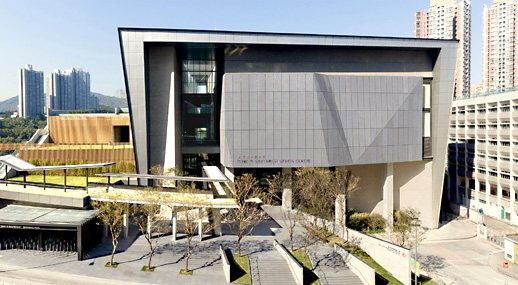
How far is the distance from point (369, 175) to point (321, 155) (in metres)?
13.1

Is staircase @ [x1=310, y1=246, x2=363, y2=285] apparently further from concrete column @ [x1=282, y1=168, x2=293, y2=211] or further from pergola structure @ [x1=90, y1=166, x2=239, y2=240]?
concrete column @ [x1=282, y1=168, x2=293, y2=211]

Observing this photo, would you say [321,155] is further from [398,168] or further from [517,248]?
[517,248]

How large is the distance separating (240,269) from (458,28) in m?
129

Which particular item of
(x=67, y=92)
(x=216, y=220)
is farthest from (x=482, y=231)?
(x=67, y=92)

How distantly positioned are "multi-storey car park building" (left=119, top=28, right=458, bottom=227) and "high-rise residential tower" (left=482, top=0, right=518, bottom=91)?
8850 centimetres

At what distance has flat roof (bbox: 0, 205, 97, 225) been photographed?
26141 millimetres

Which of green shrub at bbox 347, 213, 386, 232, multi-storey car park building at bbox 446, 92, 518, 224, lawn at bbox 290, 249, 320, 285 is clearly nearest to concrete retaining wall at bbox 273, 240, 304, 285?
lawn at bbox 290, 249, 320, 285

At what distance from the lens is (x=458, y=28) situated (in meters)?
116

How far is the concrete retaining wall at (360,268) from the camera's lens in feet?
77.0

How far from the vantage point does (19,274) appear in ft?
74.0

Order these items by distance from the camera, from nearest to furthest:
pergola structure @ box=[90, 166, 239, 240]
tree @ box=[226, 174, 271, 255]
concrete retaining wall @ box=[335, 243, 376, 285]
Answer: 1. concrete retaining wall @ box=[335, 243, 376, 285]
2. tree @ box=[226, 174, 271, 255]
3. pergola structure @ box=[90, 166, 239, 240]

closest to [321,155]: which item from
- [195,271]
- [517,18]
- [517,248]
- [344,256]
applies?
[344,256]

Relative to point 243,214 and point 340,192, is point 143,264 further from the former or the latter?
point 340,192

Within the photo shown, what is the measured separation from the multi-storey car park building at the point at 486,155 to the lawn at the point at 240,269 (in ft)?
156
